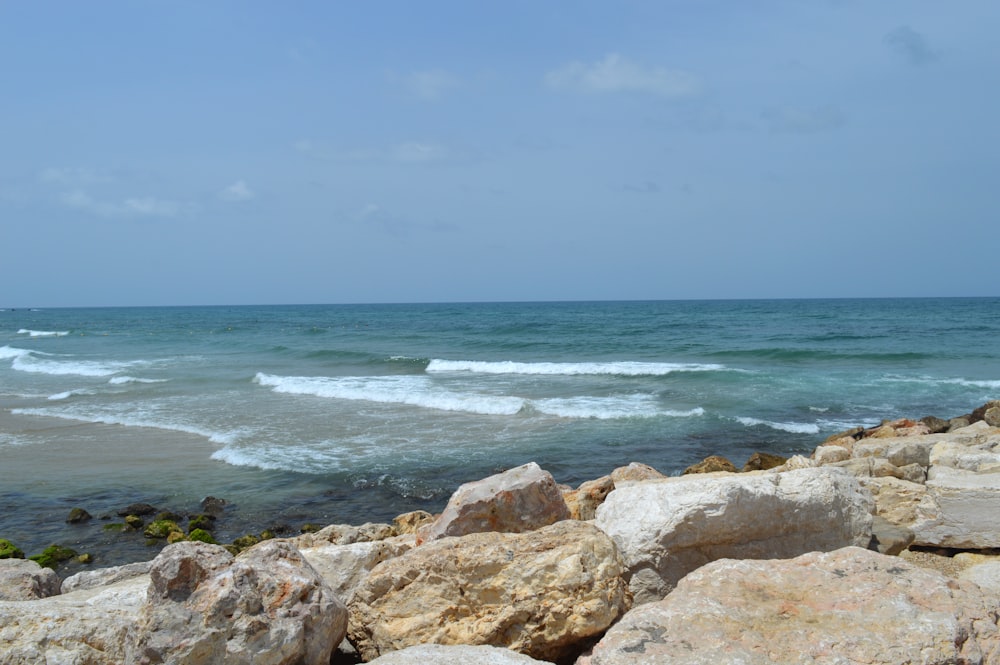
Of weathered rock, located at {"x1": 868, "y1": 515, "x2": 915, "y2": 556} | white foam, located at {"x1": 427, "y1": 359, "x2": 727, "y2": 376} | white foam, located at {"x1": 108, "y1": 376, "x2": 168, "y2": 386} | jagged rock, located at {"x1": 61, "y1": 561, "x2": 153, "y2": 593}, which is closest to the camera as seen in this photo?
weathered rock, located at {"x1": 868, "y1": 515, "x2": 915, "y2": 556}

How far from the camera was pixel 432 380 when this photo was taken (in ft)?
85.3

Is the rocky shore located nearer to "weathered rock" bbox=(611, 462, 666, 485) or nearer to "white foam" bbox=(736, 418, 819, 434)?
"weathered rock" bbox=(611, 462, 666, 485)

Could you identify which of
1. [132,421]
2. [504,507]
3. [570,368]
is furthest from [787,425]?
[132,421]

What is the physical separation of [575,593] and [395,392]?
1872 cm

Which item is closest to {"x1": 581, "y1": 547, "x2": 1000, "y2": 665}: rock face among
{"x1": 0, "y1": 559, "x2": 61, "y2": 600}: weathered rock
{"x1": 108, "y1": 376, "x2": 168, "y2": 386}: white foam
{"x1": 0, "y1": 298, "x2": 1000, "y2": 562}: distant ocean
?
{"x1": 0, "y1": 559, "x2": 61, "y2": 600}: weathered rock

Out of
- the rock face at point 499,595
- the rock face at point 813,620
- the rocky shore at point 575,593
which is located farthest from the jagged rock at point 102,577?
the rock face at point 813,620

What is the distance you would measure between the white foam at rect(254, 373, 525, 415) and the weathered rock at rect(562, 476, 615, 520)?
34.7 ft

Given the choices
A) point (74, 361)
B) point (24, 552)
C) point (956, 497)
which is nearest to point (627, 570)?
point (956, 497)

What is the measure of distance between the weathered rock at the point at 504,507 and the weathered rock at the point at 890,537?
7.53 ft

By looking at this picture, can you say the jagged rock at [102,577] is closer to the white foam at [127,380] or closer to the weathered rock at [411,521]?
the weathered rock at [411,521]

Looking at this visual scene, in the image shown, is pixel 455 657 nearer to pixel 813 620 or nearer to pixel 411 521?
pixel 813 620

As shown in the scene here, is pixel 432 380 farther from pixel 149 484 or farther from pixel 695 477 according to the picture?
pixel 695 477

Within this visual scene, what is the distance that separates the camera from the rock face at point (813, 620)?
10.4 feet

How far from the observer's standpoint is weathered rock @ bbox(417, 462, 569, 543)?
552cm
